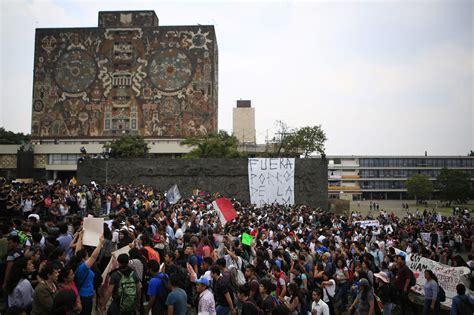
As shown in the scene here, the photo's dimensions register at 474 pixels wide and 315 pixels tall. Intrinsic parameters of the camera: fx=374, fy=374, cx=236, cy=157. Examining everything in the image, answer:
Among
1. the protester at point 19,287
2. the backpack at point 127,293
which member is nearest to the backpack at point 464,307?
the backpack at point 127,293

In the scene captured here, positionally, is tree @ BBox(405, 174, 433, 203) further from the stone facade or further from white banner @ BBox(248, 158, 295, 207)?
the stone facade

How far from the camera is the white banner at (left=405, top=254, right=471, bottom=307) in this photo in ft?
26.8

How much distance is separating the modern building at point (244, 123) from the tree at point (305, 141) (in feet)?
135

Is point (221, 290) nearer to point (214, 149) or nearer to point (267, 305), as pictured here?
point (267, 305)

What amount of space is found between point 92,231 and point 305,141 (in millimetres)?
40043

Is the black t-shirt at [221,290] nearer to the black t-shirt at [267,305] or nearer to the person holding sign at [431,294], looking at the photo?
the black t-shirt at [267,305]

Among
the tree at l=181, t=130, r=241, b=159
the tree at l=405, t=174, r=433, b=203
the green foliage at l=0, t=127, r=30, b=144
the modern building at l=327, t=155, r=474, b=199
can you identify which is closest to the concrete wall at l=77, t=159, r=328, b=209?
the tree at l=181, t=130, r=241, b=159

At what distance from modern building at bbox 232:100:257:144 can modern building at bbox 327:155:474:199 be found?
20558 mm

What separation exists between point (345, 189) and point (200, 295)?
231 feet

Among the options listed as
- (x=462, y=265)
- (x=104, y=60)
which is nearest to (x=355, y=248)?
(x=462, y=265)

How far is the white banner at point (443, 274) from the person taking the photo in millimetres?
8156

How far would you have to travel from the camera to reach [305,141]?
1757 inches

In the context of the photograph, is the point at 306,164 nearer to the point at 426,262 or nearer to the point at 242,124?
the point at 426,262

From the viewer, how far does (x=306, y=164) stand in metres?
30.3
